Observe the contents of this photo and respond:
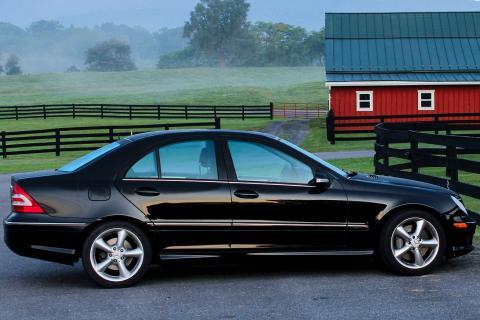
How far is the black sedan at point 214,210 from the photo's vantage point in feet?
25.2

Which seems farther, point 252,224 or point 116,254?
point 252,224

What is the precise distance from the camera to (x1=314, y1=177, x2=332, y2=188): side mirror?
25.8 feet

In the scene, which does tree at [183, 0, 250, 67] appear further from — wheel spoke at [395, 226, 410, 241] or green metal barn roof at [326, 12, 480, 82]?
wheel spoke at [395, 226, 410, 241]

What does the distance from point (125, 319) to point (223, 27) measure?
148m

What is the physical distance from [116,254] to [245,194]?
4.15 ft

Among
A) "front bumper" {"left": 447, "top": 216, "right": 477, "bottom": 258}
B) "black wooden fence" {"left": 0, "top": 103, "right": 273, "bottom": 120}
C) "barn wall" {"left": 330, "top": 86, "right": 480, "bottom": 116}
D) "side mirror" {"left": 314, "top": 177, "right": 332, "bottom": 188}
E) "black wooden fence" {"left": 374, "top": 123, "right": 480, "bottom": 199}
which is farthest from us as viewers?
"black wooden fence" {"left": 0, "top": 103, "right": 273, "bottom": 120}

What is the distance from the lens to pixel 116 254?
7645 mm

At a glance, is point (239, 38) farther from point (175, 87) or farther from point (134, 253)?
point (134, 253)

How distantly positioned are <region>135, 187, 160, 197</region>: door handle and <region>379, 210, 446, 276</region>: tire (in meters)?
2.10

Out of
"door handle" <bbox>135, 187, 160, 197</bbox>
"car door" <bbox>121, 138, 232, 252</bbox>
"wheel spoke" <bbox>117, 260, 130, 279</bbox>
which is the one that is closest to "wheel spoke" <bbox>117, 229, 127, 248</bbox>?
"wheel spoke" <bbox>117, 260, 130, 279</bbox>

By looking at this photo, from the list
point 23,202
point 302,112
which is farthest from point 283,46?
point 23,202

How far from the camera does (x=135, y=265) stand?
7719 millimetres

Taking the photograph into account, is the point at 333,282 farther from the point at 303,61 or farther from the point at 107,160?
the point at 303,61

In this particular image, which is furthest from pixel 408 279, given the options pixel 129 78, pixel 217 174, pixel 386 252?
pixel 129 78
